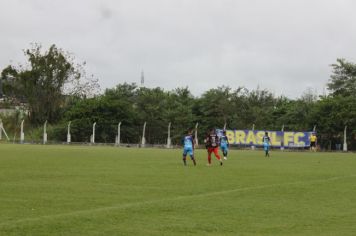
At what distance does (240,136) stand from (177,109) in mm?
9141

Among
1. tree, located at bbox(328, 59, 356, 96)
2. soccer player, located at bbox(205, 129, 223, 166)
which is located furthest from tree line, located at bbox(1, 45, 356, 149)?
soccer player, located at bbox(205, 129, 223, 166)

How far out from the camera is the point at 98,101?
72.9m

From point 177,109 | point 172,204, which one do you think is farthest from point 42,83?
point 172,204

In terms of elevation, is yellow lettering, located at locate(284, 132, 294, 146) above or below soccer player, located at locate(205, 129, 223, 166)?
above

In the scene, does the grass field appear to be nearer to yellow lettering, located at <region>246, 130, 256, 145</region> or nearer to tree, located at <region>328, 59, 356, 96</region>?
yellow lettering, located at <region>246, 130, 256, 145</region>

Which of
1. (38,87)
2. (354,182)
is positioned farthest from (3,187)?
(38,87)

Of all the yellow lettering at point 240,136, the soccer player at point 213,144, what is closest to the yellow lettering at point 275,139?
the yellow lettering at point 240,136

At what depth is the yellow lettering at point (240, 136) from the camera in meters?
63.7

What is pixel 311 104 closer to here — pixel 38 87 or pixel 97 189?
pixel 38 87

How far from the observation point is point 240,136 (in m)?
63.8

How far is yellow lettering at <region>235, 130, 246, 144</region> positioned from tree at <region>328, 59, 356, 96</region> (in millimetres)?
16730

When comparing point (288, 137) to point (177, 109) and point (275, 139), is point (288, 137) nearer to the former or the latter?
point (275, 139)

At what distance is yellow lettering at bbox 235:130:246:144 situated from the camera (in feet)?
209

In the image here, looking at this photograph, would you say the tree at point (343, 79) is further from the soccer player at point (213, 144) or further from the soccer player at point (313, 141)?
the soccer player at point (213, 144)
